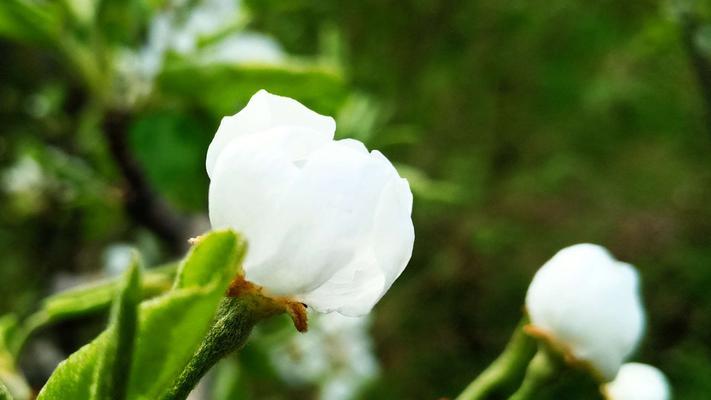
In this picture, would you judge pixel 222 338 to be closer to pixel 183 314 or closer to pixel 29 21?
pixel 183 314

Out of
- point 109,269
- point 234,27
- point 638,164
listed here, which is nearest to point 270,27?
point 109,269

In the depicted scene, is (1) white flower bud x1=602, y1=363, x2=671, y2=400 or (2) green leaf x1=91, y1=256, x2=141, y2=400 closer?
(2) green leaf x1=91, y1=256, x2=141, y2=400

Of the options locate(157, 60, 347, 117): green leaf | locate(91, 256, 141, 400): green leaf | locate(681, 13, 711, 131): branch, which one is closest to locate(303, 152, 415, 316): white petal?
locate(91, 256, 141, 400): green leaf

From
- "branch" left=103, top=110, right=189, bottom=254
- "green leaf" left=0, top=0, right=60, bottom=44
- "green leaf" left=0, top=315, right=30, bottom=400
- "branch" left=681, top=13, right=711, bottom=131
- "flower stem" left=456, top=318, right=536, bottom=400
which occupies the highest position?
"green leaf" left=0, top=0, right=60, bottom=44

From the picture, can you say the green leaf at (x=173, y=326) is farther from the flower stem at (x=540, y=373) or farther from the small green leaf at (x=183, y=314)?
the flower stem at (x=540, y=373)

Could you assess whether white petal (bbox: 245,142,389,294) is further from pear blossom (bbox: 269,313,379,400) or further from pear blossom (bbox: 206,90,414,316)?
pear blossom (bbox: 269,313,379,400)

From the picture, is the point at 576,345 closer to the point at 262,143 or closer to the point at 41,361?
the point at 262,143

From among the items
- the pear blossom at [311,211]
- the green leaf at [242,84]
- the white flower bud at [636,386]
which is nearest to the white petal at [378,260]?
the pear blossom at [311,211]
